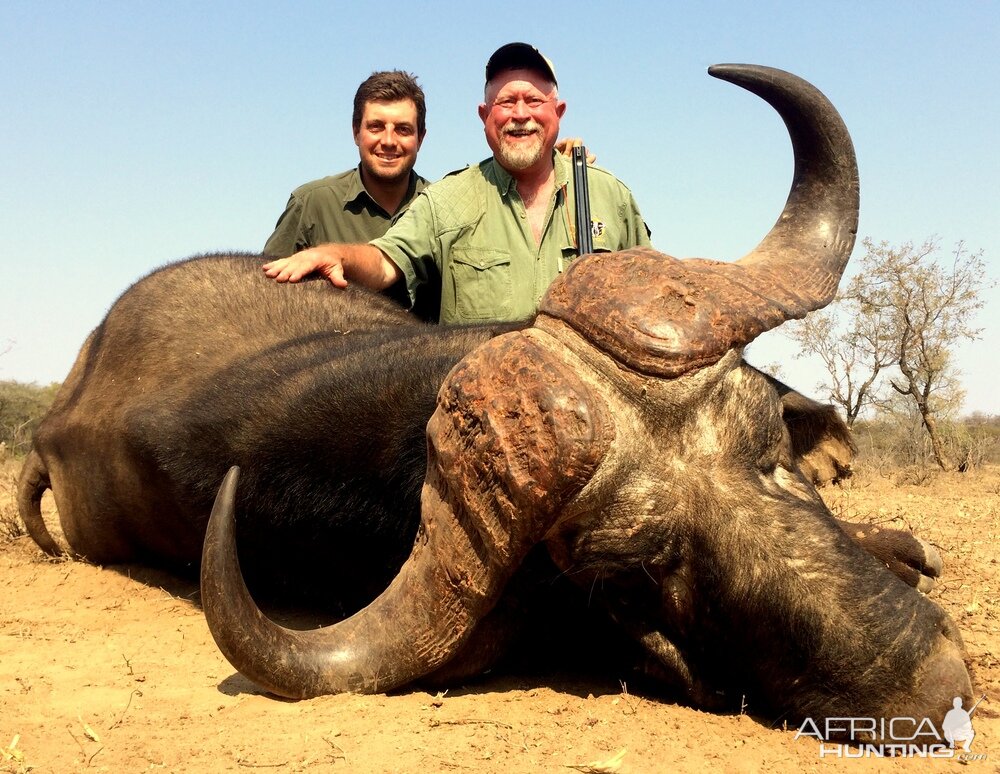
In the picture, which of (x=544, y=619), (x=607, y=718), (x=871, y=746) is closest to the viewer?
(x=871, y=746)

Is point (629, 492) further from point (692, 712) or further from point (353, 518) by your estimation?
point (353, 518)

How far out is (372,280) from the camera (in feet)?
17.3

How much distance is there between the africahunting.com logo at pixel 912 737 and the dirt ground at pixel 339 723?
34 mm

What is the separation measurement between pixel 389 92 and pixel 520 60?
1752mm

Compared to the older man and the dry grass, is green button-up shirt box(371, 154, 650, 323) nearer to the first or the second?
the older man

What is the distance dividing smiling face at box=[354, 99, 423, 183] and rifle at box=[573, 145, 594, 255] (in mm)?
1712

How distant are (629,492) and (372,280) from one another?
3.03 m

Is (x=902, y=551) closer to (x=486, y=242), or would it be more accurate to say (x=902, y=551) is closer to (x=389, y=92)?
(x=486, y=242)

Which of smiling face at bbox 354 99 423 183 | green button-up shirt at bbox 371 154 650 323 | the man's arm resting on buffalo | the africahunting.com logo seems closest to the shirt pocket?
green button-up shirt at bbox 371 154 650 323

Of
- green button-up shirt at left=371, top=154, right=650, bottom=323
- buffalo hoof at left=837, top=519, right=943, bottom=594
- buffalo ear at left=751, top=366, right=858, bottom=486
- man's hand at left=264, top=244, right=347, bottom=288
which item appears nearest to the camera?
buffalo ear at left=751, top=366, right=858, bottom=486

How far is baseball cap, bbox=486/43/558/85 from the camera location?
5891mm

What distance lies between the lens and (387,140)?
7.18 meters

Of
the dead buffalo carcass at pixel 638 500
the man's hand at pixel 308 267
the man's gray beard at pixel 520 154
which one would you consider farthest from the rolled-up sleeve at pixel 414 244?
the dead buffalo carcass at pixel 638 500

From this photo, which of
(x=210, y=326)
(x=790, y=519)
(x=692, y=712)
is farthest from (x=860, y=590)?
(x=210, y=326)
